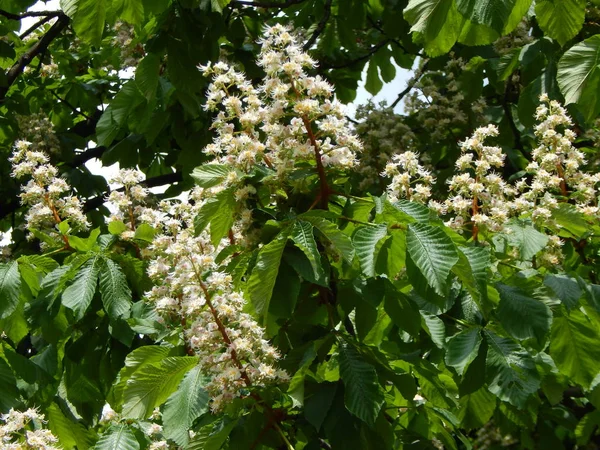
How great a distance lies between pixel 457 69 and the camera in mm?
4730

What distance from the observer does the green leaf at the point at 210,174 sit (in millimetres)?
1914

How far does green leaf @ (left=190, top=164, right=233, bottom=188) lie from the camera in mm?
1914

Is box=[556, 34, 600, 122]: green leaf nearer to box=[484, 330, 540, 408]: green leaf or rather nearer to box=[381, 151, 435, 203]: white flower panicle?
box=[381, 151, 435, 203]: white flower panicle

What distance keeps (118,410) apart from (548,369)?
3.99 ft

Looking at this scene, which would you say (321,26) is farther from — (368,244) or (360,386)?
(360,386)

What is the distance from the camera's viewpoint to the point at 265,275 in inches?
70.0

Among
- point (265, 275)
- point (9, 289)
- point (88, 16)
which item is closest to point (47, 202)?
point (9, 289)

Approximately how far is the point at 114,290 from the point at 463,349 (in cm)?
101

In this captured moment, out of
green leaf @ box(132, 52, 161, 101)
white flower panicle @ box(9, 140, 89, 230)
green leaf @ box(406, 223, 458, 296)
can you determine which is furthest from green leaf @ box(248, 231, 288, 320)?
green leaf @ box(132, 52, 161, 101)

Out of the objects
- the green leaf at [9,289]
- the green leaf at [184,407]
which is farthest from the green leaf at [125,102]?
the green leaf at [184,407]

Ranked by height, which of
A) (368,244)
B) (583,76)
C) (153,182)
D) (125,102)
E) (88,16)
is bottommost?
(153,182)

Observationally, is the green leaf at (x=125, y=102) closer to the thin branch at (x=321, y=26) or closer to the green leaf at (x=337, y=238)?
the thin branch at (x=321, y=26)

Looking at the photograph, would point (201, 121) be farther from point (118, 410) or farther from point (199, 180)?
point (199, 180)

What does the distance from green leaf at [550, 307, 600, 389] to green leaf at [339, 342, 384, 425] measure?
57 cm
